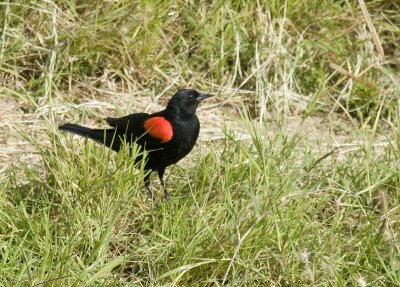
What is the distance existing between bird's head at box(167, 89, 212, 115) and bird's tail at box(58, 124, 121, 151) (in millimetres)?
384

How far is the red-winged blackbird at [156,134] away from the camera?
17.6 feet

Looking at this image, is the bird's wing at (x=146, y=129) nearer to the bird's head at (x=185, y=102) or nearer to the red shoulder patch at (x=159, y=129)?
the red shoulder patch at (x=159, y=129)

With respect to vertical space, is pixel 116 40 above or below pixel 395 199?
above

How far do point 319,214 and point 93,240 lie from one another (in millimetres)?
1301

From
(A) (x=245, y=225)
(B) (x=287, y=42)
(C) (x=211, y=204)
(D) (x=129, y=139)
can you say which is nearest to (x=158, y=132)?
(D) (x=129, y=139)

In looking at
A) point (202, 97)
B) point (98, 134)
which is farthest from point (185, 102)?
point (98, 134)

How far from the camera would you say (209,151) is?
547 centimetres

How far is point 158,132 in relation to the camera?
211 inches

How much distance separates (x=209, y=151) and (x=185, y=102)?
351 mm

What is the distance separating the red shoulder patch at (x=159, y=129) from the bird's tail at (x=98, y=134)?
181mm

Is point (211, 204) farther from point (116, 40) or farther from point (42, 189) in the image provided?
A: point (116, 40)

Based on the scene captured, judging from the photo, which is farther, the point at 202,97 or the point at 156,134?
the point at 202,97

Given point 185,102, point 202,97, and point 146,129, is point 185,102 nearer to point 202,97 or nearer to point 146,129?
point 202,97

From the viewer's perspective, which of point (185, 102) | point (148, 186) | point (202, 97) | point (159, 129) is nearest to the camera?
point (148, 186)
